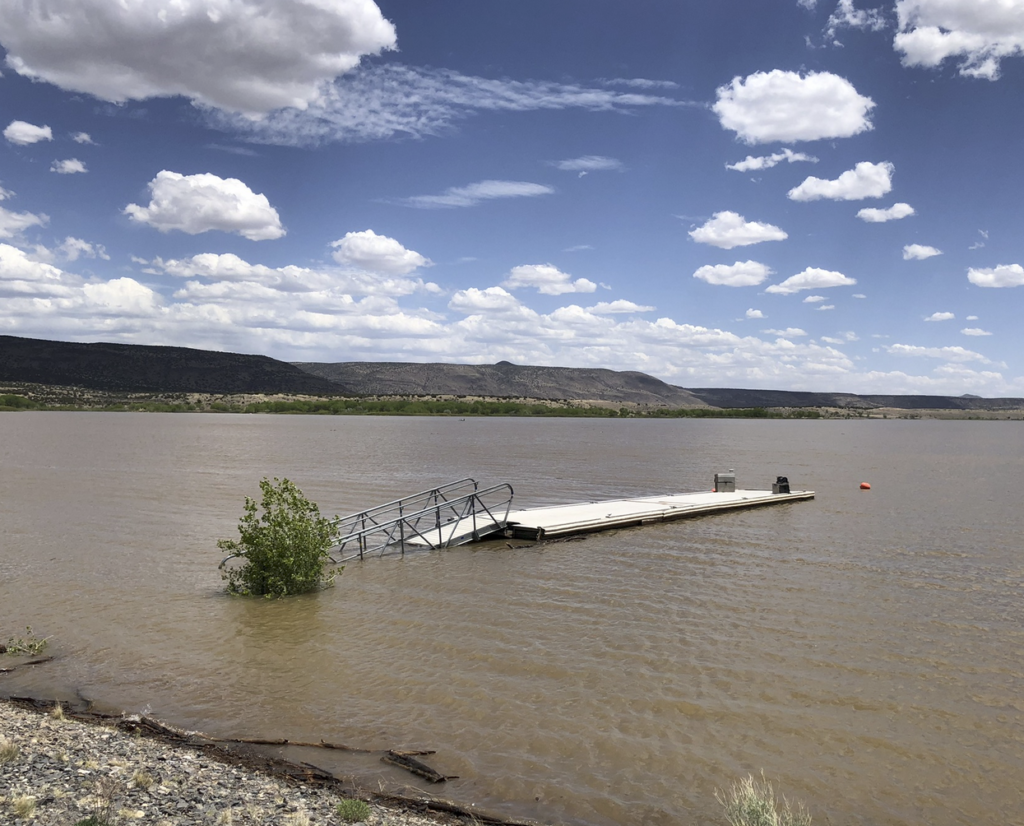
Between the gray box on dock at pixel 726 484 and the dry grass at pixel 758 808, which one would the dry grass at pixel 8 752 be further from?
the gray box on dock at pixel 726 484

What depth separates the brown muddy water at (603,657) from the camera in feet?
23.7

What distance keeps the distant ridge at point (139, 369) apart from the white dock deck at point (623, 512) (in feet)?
506

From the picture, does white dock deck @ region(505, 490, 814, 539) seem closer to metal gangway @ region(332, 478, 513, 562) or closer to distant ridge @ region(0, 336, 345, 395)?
metal gangway @ region(332, 478, 513, 562)

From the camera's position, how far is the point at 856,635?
11.5 m

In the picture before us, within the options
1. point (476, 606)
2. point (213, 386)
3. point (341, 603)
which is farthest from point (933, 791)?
point (213, 386)

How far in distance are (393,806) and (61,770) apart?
281 cm

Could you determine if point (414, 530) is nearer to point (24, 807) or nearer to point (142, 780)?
point (142, 780)

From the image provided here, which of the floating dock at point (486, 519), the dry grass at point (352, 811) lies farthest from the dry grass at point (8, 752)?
the floating dock at point (486, 519)

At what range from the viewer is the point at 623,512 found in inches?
876

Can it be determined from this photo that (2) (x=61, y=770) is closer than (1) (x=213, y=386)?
Yes

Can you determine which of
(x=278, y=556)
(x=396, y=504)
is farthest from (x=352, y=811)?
(x=396, y=504)

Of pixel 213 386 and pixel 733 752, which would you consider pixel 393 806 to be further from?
pixel 213 386

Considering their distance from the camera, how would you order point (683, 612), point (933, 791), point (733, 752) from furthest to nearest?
point (683, 612), point (733, 752), point (933, 791)

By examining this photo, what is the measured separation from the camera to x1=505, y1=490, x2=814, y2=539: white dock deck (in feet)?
65.0
